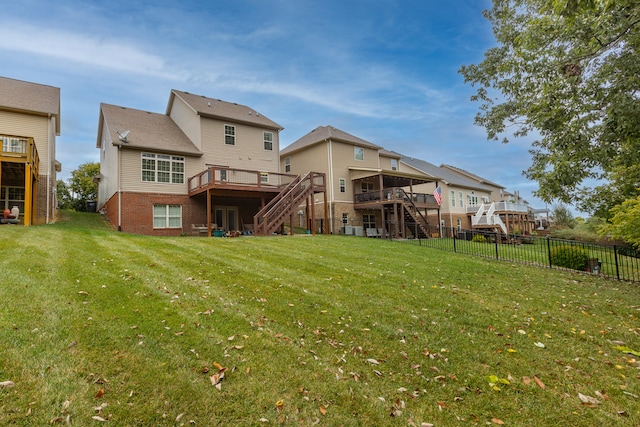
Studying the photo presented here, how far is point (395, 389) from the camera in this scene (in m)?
3.62

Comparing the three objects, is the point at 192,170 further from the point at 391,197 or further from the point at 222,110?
the point at 391,197

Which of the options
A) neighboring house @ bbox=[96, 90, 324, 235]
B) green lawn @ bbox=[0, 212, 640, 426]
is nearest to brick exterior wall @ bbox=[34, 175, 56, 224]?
neighboring house @ bbox=[96, 90, 324, 235]

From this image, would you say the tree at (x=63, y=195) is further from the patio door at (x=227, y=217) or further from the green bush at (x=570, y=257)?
the green bush at (x=570, y=257)

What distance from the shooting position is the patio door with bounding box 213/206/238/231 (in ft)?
69.3

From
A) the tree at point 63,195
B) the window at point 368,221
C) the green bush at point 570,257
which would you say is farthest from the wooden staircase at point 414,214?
the tree at point 63,195

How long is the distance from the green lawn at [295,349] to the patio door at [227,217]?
43.6 ft

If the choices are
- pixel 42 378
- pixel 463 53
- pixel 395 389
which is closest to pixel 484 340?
pixel 395 389

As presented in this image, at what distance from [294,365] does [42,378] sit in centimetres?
249

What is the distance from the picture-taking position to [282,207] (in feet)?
59.4

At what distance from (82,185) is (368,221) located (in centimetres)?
2709

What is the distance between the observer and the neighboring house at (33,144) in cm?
1495

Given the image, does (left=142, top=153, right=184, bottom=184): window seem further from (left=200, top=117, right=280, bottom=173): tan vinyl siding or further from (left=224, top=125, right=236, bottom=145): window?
(left=224, top=125, right=236, bottom=145): window

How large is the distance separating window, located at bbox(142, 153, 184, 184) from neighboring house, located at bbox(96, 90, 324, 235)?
0.05 m

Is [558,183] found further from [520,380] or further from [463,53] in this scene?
[463,53]
